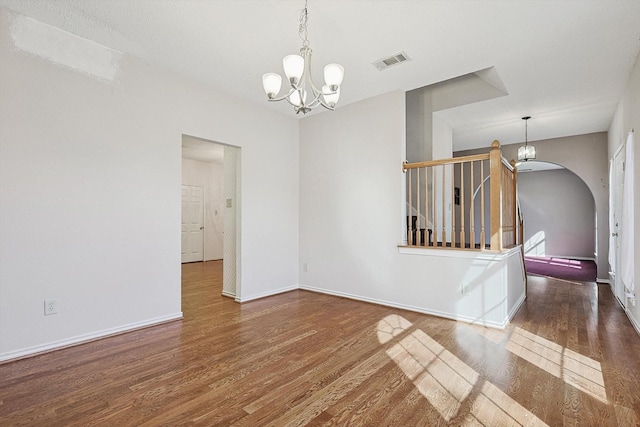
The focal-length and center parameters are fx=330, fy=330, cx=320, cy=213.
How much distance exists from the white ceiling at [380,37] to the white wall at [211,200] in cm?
484

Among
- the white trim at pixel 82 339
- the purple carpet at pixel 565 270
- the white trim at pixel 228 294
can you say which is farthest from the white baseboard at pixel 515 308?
the white trim at pixel 82 339

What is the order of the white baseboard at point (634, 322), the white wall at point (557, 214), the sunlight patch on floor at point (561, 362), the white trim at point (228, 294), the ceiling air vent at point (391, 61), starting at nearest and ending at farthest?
the sunlight patch on floor at point (561, 362), the white baseboard at point (634, 322), the ceiling air vent at point (391, 61), the white trim at point (228, 294), the white wall at point (557, 214)

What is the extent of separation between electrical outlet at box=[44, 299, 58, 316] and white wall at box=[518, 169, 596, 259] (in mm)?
11516

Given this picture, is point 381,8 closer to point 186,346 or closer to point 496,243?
point 496,243

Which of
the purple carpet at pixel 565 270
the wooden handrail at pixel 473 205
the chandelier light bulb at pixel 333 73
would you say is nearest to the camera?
the chandelier light bulb at pixel 333 73

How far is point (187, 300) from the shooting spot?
4.42 metres

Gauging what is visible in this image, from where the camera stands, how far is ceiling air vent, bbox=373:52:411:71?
130 inches

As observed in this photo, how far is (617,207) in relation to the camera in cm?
439

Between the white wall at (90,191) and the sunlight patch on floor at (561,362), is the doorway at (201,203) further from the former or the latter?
the sunlight patch on floor at (561,362)

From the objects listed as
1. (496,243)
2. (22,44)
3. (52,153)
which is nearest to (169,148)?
(52,153)

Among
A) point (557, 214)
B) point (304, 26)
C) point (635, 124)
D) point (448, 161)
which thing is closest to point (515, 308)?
point (448, 161)

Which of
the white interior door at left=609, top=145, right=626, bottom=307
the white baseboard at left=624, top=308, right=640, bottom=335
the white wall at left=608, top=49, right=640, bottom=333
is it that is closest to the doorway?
the white wall at left=608, top=49, right=640, bottom=333

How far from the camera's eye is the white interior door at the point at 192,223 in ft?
27.1

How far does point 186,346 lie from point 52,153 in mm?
2005
